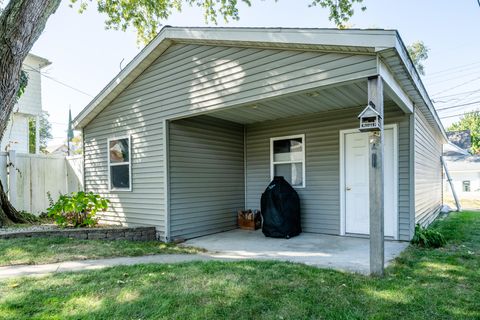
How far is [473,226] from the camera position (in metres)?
6.64

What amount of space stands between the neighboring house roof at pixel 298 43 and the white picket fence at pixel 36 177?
225 cm

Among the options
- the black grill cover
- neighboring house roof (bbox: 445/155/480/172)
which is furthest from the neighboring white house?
neighboring house roof (bbox: 445/155/480/172)

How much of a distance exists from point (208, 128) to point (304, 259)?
3438mm

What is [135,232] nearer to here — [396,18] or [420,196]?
[420,196]

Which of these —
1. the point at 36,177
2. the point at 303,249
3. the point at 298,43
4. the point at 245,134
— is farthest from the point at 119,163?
the point at 298,43

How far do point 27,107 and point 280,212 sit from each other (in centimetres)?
1128

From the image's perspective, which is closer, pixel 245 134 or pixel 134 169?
pixel 134 169

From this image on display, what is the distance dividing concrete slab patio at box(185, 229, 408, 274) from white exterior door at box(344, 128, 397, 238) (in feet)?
1.10

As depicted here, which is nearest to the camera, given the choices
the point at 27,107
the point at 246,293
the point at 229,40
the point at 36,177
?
the point at 246,293

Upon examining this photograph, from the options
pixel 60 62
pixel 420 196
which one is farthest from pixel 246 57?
pixel 60 62

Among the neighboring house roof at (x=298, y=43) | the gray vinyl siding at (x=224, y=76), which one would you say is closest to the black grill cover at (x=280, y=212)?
the gray vinyl siding at (x=224, y=76)

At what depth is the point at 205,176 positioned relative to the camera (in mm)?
6262

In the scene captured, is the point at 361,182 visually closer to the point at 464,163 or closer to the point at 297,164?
the point at 297,164

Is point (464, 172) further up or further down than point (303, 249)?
further up
